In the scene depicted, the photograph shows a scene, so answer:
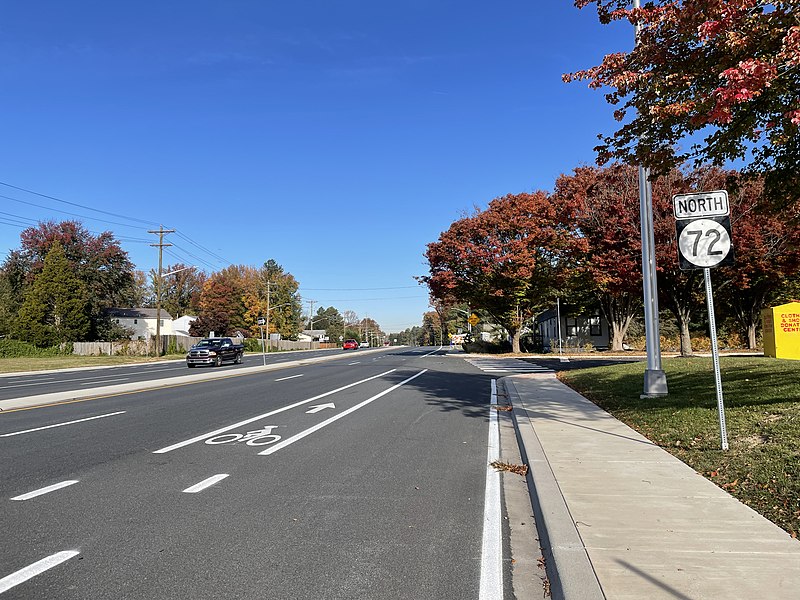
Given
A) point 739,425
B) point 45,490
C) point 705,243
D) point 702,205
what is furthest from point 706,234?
point 45,490

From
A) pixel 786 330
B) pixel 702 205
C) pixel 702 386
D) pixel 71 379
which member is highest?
pixel 702 205

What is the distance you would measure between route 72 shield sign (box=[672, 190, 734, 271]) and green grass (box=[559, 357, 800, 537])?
7.22ft

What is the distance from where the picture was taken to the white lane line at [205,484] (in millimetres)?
6102

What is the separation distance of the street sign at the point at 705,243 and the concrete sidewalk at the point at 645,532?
8.19 feet

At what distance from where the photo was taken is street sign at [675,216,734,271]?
730cm

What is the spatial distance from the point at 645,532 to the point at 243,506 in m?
3.60

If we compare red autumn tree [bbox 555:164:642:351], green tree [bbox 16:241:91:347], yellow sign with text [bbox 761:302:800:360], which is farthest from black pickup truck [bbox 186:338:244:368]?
yellow sign with text [bbox 761:302:800:360]

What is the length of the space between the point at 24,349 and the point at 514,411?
51.6m

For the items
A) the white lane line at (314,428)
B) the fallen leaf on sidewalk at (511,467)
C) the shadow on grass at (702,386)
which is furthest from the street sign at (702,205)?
the white lane line at (314,428)

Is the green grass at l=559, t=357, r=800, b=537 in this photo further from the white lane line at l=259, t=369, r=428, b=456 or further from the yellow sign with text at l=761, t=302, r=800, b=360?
the white lane line at l=259, t=369, r=428, b=456

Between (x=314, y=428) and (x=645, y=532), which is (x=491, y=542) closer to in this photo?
(x=645, y=532)

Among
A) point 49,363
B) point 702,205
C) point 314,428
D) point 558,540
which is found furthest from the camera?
point 49,363

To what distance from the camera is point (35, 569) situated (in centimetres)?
404

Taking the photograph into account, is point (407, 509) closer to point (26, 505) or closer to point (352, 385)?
point (26, 505)
